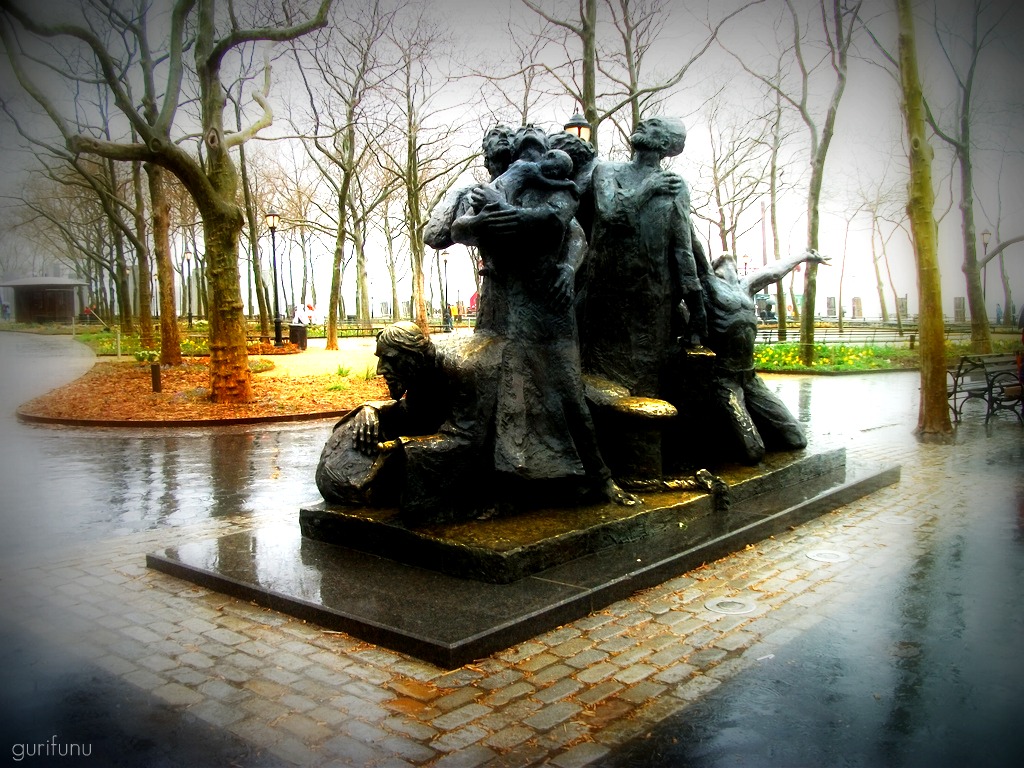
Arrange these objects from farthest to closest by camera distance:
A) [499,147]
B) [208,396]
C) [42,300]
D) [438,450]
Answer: [208,396]
[499,147]
[438,450]
[42,300]

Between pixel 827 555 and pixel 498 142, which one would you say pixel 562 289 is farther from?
pixel 827 555

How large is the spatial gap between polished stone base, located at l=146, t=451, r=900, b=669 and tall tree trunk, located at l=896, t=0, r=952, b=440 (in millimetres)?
5199

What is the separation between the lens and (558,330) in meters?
5.07

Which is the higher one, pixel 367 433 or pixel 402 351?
pixel 402 351

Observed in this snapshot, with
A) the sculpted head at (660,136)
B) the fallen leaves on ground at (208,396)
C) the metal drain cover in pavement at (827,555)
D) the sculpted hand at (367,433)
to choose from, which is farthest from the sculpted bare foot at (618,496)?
the fallen leaves on ground at (208,396)

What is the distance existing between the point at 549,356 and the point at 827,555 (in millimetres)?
2142

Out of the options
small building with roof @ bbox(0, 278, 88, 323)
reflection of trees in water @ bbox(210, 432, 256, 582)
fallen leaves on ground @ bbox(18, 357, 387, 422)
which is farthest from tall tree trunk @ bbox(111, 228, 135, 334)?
fallen leaves on ground @ bbox(18, 357, 387, 422)

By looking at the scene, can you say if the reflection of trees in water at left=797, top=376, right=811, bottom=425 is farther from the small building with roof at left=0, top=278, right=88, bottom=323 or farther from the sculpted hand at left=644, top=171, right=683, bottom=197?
the small building with roof at left=0, top=278, right=88, bottom=323

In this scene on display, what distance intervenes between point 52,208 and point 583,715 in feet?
7.85

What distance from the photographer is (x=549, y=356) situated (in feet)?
16.6

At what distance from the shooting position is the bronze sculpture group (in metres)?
4.84

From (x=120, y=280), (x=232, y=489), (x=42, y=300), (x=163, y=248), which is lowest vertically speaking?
(x=232, y=489)

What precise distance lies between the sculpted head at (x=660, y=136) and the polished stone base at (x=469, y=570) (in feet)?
7.83

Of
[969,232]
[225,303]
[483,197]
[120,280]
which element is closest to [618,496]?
[483,197]
